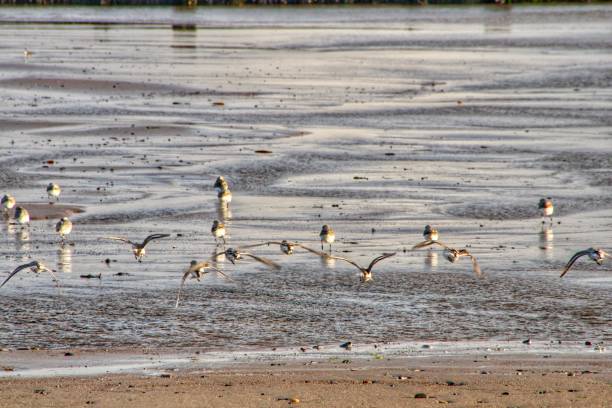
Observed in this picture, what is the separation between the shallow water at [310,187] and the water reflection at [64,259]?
0.06 m

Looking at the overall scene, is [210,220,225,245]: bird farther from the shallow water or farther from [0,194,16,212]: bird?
[0,194,16,212]: bird

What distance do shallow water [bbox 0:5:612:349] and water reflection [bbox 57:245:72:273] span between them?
0.19 feet

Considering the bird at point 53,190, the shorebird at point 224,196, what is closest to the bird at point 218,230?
the shorebird at point 224,196

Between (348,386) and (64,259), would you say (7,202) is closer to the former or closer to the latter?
(64,259)

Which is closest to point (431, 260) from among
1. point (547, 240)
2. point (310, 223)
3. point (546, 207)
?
point (547, 240)

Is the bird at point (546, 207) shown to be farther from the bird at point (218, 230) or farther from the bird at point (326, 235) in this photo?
the bird at point (218, 230)

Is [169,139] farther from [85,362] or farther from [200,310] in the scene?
[85,362]

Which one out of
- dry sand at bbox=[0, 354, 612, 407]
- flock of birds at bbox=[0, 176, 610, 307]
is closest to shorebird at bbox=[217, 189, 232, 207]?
flock of birds at bbox=[0, 176, 610, 307]

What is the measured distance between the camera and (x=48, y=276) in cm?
1820

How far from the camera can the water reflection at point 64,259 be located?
1873cm

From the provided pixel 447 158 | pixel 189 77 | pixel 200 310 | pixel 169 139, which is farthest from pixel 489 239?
pixel 189 77

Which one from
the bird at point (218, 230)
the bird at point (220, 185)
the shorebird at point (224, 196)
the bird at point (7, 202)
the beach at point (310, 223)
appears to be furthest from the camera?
the bird at point (220, 185)

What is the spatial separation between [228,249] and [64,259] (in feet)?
8.67

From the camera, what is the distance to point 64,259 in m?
19.3
